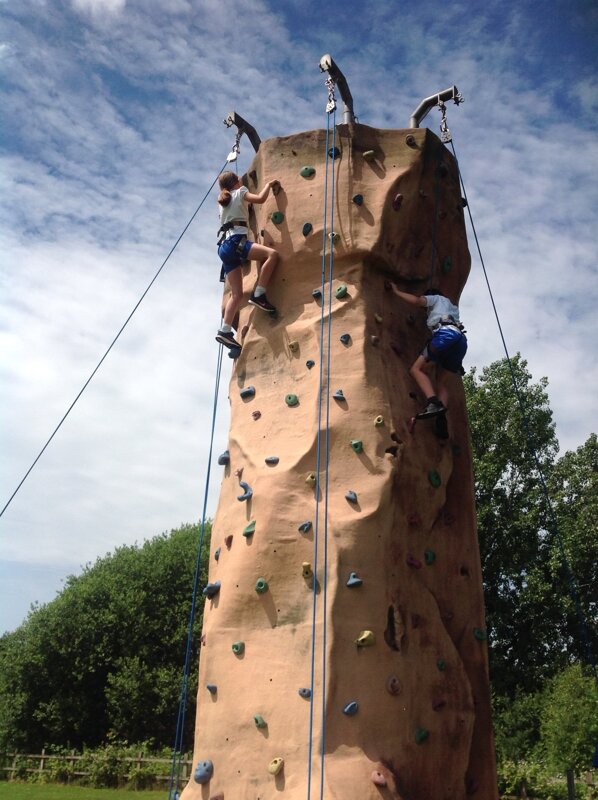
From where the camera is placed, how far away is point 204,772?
4008mm

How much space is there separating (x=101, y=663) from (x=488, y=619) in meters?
10.8

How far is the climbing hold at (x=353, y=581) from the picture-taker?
4.11m

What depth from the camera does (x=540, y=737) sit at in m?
16.2

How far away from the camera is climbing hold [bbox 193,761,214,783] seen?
400 centimetres

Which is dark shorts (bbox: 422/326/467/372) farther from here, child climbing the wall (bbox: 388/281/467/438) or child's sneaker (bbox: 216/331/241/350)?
child's sneaker (bbox: 216/331/241/350)

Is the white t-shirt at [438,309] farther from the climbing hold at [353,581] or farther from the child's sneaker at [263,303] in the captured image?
the climbing hold at [353,581]

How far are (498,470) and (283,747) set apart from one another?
50.3 ft

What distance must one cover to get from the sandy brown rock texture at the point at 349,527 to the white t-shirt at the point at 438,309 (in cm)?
14

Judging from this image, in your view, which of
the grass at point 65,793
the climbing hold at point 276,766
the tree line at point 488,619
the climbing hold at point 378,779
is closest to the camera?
the climbing hold at point 378,779

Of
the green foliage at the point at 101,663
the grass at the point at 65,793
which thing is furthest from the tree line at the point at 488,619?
the grass at the point at 65,793

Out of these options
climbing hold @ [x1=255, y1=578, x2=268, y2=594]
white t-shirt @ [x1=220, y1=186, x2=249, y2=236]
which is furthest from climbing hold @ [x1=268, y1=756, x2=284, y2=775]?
white t-shirt @ [x1=220, y1=186, x2=249, y2=236]

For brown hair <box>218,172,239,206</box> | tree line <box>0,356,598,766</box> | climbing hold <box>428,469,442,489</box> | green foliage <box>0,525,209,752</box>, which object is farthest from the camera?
green foliage <box>0,525,209,752</box>

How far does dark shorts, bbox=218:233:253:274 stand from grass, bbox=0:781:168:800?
542 inches

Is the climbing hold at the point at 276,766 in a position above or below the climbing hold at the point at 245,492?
Answer: below
